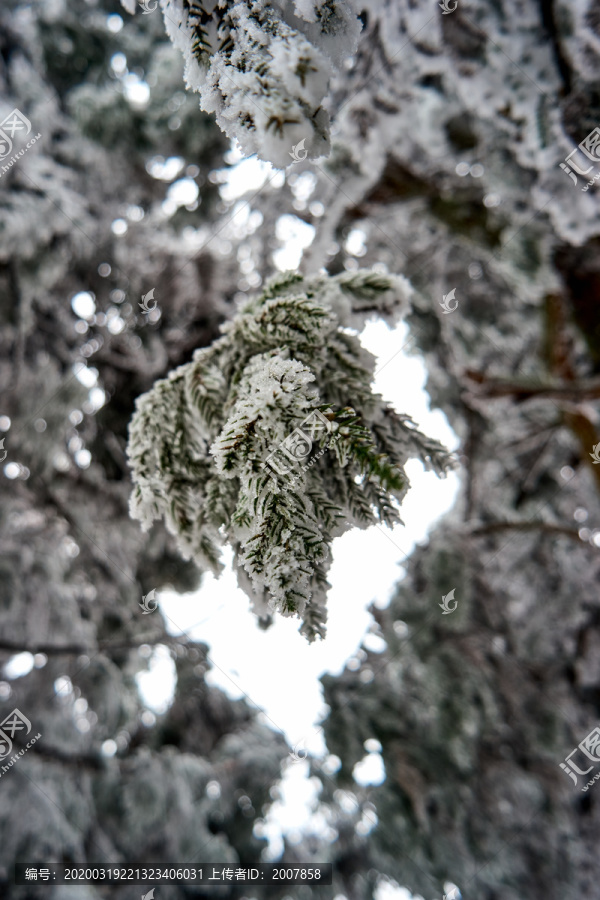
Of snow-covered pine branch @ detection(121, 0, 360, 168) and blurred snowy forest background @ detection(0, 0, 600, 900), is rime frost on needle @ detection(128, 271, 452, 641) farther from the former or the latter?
blurred snowy forest background @ detection(0, 0, 600, 900)

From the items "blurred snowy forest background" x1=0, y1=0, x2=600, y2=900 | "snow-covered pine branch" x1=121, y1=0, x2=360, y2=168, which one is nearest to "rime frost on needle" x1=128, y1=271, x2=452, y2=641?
"snow-covered pine branch" x1=121, y1=0, x2=360, y2=168

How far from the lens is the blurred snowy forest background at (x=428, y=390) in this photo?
2803 mm

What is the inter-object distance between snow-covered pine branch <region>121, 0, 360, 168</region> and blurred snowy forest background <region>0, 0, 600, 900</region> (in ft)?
3.79

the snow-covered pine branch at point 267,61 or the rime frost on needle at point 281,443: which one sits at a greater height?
the snow-covered pine branch at point 267,61

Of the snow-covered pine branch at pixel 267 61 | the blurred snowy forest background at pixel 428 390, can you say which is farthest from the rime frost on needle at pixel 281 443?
the blurred snowy forest background at pixel 428 390

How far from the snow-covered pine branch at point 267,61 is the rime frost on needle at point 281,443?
0.38 metres

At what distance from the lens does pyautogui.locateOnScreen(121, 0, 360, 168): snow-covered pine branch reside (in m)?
0.78

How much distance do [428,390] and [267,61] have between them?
12.4ft

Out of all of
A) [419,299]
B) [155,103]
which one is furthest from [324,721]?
[155,103]

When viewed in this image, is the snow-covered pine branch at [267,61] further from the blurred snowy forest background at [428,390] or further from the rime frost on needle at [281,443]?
the blurred snowy forest background at [428,390]

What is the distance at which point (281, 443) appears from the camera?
0.94m

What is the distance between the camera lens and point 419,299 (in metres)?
4.11

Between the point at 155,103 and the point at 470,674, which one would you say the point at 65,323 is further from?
the point at 470,674

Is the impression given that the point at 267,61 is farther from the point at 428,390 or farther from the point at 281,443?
the point at 428,390
